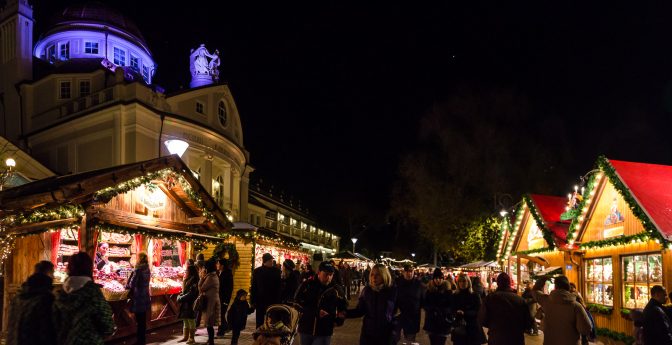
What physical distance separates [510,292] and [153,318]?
9.50 meters

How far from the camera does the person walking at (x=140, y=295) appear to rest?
1059 cm

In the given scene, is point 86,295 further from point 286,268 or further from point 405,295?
point 405,295

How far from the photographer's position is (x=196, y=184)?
45.5 ft

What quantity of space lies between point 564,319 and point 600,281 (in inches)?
347

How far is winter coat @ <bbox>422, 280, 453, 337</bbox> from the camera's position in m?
9.70

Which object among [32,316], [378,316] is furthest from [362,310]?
[32,316]

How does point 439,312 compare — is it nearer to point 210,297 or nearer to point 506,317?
point 506,317

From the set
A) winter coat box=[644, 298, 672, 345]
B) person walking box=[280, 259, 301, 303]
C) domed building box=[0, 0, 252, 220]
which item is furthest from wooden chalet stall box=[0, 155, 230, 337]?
domed building box=[0, 0, 252, 220]

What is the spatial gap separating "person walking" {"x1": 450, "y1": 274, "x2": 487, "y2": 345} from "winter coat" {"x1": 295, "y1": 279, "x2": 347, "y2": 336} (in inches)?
119

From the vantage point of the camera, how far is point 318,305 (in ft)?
22.0

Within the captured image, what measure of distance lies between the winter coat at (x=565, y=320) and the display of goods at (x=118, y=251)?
923 cm

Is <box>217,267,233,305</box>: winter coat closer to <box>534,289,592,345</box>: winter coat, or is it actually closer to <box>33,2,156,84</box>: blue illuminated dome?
<box>534,289,592,345</box>: winter coat

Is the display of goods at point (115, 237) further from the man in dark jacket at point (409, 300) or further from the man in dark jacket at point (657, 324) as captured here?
the man in dark jacket at point (657, 324)

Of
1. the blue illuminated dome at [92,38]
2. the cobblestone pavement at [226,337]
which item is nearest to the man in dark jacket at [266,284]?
the cobblestone pavement at [226,337]
